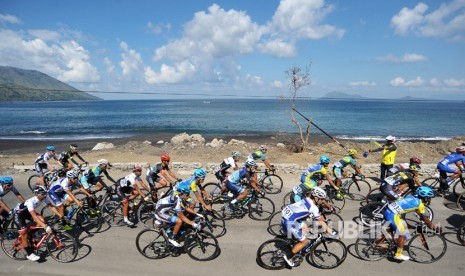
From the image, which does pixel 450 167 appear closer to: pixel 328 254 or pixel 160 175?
pixel 328 254

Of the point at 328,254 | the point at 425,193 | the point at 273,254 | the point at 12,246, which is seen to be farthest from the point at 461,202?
the point at 12,246

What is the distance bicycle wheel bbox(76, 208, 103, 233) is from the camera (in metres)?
9.68

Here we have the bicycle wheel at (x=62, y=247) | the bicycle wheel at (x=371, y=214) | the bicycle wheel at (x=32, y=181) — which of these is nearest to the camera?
the bicycle wheel at (x=62, y=247)

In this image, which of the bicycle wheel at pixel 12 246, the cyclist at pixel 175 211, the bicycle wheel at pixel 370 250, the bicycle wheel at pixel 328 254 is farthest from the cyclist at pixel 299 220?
the bicycle wheel at pixel 12 246

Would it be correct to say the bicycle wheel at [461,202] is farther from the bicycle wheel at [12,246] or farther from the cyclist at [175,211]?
the bicycle wheel at [12,246]

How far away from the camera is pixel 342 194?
10828 millimetres

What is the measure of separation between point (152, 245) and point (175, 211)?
1.31m

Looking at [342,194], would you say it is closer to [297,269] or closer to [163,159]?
[297,269]

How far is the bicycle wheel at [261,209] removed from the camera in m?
10.4

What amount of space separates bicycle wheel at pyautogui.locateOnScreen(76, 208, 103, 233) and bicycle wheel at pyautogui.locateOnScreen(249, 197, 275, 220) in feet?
16.3

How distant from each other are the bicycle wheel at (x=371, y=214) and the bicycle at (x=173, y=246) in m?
4.94

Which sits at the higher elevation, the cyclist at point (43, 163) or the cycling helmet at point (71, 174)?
the cycling helmet at point (71, 174)

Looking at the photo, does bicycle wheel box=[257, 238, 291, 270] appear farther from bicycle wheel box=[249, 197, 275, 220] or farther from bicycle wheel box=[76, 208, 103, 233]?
bicycle wheel box=[76, 208, 103, 233]

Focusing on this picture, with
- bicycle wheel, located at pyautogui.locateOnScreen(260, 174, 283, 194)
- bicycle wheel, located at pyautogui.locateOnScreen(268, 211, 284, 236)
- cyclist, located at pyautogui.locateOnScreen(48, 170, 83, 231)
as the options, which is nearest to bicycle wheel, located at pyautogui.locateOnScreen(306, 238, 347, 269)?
bicycle wheel, located at pyautogui.locateOnScreen(268, 211, 284, 236)
